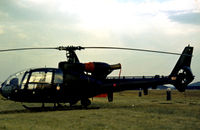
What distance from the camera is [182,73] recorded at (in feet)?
65.6

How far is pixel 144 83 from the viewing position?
16.8 m

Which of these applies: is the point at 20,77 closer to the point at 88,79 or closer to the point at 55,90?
the point at 55,90

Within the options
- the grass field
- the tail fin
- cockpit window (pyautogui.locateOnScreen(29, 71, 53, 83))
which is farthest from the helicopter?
the tail fin

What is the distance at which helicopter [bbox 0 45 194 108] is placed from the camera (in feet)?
44.5

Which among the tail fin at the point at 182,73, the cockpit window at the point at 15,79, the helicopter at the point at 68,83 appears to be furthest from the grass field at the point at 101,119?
the tail fin at the point at 182,73

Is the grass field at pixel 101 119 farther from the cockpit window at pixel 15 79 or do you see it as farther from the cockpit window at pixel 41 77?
the cockpit window at pixel 41 77

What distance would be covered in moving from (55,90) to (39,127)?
19.5 feet

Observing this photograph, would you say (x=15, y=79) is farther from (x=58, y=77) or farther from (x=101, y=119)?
(x=101, y=119)

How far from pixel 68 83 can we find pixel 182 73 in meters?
10.6

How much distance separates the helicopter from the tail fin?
6.67 ft

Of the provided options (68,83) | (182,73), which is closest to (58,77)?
(68,83)

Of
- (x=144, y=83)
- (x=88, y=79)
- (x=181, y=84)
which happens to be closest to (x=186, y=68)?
(x=181, y=84)

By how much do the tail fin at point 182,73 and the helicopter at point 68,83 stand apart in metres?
2.03

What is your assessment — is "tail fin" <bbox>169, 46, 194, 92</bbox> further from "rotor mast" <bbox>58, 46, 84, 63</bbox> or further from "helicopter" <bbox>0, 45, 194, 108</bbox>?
"rotor mast" <bbox>58, 46, 84, 63</bbox>
